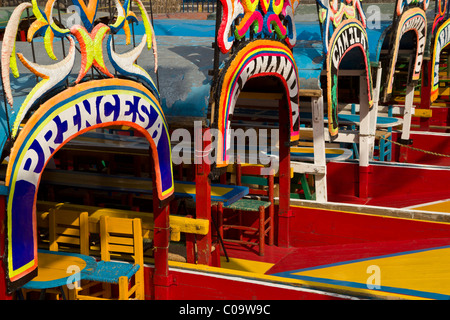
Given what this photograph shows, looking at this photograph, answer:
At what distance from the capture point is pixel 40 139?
4.46 meters

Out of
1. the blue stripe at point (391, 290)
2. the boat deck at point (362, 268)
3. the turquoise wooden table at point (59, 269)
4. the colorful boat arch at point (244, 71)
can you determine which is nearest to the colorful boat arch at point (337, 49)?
the colorful boat arch at point (244, 71)

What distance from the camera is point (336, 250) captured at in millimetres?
8172

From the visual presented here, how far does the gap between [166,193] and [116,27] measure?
1989mm

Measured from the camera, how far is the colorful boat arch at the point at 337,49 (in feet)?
29.7

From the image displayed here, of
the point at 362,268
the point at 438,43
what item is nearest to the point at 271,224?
the point at 362,268

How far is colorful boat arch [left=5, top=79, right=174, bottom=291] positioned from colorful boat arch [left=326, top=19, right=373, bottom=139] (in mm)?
4500

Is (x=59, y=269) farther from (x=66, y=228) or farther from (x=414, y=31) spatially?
(x=414, y=31)

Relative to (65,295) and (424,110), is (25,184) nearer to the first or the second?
(65,295)

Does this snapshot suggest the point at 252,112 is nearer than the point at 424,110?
Yes

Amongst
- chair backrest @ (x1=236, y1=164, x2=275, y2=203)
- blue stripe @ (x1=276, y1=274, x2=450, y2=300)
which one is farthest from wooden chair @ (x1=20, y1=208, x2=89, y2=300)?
chair backrest @ (x1=236, y1=164, x2=275, y2=203)

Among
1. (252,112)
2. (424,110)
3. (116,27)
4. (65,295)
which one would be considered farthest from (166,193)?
(424,110)

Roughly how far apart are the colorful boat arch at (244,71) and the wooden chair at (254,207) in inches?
70.8

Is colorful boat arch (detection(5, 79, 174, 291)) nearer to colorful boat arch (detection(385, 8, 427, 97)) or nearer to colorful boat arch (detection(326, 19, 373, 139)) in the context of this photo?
colorful boat arch (detection(326, 19, 373, 139))

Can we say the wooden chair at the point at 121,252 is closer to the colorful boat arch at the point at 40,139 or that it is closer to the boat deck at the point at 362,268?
the boat deck at the point at 362,268
